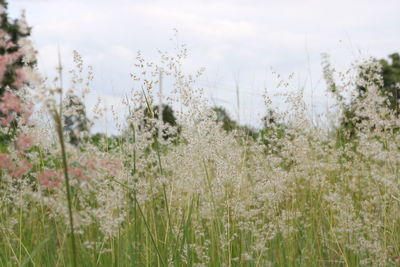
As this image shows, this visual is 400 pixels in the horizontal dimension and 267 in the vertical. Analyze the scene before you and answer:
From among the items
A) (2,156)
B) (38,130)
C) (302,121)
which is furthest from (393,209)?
(2,156)

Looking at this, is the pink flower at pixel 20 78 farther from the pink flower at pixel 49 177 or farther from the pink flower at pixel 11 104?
the pink flower at pixel 49 177

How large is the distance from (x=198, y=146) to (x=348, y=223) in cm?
112

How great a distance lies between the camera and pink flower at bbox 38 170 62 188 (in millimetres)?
1430

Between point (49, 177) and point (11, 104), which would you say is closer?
point (11, 104)

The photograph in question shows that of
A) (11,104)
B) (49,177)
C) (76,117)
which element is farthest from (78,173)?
(76,117)

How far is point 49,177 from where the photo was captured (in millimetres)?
1454

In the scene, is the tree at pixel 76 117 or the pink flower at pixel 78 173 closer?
the pink flower at pixel 78 173

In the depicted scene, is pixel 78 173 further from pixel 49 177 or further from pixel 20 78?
pixel 20 78

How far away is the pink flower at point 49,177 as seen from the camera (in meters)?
1.43

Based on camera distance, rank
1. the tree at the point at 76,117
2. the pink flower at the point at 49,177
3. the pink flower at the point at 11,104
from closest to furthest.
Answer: the pink flower at the point at 11,104 → the pink flower at the point at 49,177 → the tree at the point at 76,117

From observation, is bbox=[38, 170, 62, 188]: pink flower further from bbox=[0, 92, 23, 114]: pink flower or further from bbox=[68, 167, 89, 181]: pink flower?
bbox=[0, 92, 23, 114]: pink flower

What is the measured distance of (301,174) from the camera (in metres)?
3.78

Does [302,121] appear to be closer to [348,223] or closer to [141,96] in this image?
[348,223]

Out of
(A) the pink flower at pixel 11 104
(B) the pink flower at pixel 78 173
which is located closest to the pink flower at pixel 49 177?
(B) the pink flower at pixel 78 173
